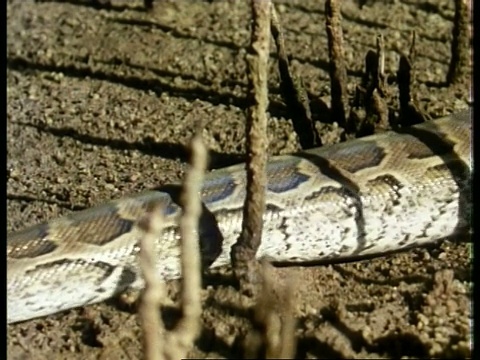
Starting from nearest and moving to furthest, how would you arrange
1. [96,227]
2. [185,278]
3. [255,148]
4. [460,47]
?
[185,278], [255,148], [96,227], [460,47]

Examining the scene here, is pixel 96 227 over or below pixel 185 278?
over

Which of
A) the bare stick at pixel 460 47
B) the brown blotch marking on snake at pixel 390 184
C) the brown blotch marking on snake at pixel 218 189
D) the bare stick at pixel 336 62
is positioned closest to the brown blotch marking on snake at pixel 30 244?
the brown blotch marking on snake at pixel 218 189

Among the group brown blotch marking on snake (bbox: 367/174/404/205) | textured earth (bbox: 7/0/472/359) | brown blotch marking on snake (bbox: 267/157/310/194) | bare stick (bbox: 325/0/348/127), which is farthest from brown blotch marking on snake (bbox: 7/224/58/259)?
bare stick (bbox: 325/0/348/127)

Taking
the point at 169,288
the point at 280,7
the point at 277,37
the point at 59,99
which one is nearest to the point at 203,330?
the point at 169,288

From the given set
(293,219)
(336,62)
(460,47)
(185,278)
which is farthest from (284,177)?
(185,278)

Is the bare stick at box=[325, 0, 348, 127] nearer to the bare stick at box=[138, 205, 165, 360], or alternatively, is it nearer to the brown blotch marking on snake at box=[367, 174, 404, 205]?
the brown blotch marking on snake at box=[367, 174, 404, 205]

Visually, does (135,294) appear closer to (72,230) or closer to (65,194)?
(72,230)

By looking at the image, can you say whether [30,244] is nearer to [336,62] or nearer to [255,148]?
[255,148]
